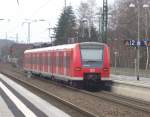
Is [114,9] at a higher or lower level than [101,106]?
higher

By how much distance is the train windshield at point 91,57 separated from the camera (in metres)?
31.8

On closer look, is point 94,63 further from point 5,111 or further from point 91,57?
point 5,111

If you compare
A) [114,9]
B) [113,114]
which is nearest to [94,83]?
[113,114]

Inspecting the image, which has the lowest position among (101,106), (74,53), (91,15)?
(101,106)

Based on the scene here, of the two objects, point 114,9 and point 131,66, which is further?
point 114,9

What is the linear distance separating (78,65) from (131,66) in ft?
201

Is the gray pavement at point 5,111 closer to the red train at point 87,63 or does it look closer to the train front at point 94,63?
the red train at point 87,63

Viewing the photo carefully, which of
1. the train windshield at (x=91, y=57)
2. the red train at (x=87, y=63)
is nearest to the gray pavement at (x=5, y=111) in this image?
the red train at (x=87, y=63)

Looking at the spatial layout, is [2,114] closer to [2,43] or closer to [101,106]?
[101,106]

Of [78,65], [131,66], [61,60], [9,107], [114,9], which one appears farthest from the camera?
[114,9]

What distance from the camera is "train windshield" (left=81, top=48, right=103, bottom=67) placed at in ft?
104

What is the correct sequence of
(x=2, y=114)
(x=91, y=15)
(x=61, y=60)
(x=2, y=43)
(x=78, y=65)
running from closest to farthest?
(x=2, y=114)
(x=78, y=65)
(x=61, y=60)
(x=91, y=15)
(x=2, y=43)

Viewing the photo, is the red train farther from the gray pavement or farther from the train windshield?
the gray pavement

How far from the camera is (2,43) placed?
198500 mm
